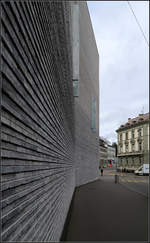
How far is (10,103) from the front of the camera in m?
1.65

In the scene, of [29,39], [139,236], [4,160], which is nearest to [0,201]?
[4,160]

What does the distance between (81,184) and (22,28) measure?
21.2 m

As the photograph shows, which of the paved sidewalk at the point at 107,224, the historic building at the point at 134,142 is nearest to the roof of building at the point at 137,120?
the historic building at the point at 134,142

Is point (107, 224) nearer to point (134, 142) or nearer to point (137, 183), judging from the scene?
point (137, 183)

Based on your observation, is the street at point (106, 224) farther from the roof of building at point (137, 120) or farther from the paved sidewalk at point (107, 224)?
the roof of building at point (137, 120)

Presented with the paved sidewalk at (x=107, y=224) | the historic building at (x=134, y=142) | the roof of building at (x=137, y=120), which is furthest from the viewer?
the historic building at (x=134, y=142)

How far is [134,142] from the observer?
64250mm

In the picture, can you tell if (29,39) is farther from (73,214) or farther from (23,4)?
(73,214)

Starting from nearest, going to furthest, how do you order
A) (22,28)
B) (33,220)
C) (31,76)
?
(22,28)
(31,76)
(33,220)

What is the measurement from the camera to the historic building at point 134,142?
5885 centimetres

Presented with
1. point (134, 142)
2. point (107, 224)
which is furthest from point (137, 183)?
point (134, 142)

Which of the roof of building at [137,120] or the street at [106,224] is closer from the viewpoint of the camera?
the street at [106,224]

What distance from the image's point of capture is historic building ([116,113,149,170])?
2317 inches

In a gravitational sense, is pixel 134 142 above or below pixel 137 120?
below
